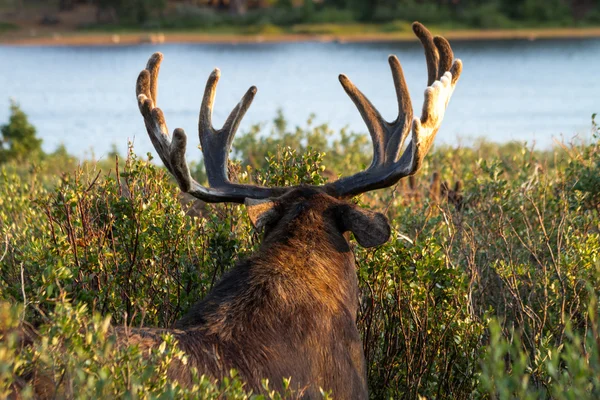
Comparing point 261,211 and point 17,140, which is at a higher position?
point 261,211

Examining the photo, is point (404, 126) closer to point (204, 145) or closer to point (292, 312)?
point (204, 145)

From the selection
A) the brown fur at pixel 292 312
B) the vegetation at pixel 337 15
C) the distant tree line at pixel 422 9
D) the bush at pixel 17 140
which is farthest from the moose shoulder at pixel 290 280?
the distant tree line at pixel 422 9

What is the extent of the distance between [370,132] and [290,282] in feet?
4.71

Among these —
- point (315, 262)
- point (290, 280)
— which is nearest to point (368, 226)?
point (315, 262)

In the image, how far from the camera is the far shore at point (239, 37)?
59750 millimetres

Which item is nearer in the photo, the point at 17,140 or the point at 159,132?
the point at 159,132

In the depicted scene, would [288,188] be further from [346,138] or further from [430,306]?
[346,138]

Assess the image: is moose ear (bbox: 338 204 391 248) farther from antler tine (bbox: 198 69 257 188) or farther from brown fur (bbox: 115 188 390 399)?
antler tine (bbox: 198 69 257 188)

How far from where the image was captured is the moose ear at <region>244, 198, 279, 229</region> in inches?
181

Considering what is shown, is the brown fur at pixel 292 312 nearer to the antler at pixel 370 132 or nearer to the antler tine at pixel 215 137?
the antler at pixel 370 132

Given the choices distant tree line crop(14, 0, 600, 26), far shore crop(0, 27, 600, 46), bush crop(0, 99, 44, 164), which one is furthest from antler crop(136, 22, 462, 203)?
distant tree line crop(14, 0, 600, 26)

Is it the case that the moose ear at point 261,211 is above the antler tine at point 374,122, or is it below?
below

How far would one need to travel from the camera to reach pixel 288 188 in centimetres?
496

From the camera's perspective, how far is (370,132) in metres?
5.44
